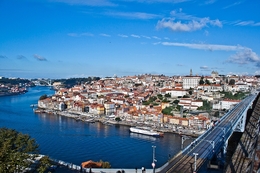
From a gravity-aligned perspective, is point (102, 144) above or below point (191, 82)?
below

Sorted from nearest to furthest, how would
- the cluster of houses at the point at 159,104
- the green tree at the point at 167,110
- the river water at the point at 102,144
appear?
1. the river water at the point at 102,144
2. the cluster of houses at the point at 159,104
3. the green tree at the point at 167,110

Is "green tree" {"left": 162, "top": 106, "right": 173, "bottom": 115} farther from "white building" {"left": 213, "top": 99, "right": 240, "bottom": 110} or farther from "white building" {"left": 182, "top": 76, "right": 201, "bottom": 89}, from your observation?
"white building" {"left": 182, "top": 76, "right": 201, "bottom": 89}

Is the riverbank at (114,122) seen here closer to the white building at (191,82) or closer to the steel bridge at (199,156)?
the steel bridge at (199,156)

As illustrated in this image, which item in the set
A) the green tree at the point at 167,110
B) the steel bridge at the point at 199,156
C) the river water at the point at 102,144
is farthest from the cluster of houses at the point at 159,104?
the steel bridge at the point at 199,156

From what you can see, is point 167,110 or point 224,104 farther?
point 224,104

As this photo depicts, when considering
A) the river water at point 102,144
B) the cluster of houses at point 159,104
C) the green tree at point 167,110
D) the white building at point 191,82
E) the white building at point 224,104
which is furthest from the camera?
the white building at point 191,82

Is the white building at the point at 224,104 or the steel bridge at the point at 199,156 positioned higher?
the steel bridge at the point at 199,156

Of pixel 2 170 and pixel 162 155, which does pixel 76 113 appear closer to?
pixel 162 155

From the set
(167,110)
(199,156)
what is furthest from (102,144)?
(167,110)

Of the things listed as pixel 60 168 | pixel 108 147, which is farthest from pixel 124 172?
pixel 108 147

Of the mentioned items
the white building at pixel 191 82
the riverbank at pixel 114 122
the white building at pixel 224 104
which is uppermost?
the white building at pixel 191 82

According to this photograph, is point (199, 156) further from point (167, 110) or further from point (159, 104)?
point (159, 104)

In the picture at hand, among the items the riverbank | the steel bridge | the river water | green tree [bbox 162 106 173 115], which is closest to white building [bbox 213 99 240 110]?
green tree [bbox 162 106 173 115]
